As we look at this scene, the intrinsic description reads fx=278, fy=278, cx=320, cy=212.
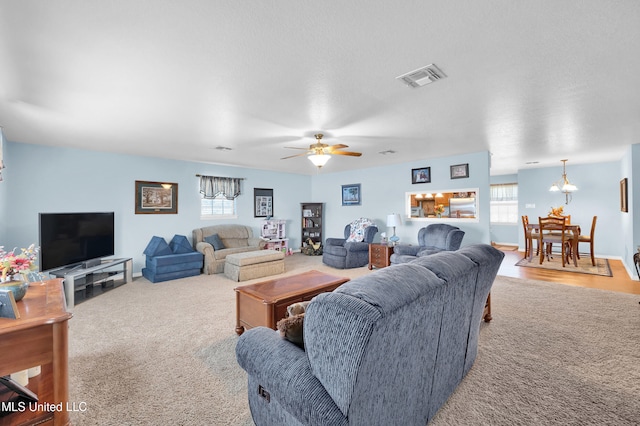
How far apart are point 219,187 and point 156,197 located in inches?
52.2

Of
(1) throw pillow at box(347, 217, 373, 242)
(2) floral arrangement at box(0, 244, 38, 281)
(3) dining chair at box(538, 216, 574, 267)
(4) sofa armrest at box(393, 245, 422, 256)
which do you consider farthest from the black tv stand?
(3) dining chair at box(538, 216, 574, 267)

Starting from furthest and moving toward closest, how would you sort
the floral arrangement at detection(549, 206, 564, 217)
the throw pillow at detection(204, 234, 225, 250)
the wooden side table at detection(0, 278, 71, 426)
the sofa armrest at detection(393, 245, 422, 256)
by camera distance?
the floral arrangement at detection(549, 206, 564, 217) < the throw pillow at detection(204, 234, 225, 250) < the sofa armrest at detection(393, 245, 422, 256) < the wooden side table at detection(0, 278, 71, 426)

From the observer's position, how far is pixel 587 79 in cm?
232

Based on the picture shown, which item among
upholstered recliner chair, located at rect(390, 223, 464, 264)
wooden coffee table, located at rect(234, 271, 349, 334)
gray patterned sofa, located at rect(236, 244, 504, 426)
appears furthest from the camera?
upholstered recliner chair, located at rect(390, 223, 464, 264)

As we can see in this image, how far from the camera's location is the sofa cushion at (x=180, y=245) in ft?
18.1

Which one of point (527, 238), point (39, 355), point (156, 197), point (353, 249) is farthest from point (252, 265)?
point (527, 238)

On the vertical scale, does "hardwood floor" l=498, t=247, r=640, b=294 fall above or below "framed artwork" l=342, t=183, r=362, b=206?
below

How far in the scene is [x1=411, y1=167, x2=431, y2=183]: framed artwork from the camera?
238 inches

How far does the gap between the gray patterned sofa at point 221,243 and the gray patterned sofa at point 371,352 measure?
4.25m

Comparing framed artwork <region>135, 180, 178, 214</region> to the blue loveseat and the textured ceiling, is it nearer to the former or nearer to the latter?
the blue loveseat

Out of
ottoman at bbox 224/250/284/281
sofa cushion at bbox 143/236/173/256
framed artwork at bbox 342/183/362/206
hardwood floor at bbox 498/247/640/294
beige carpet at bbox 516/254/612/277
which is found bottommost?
hardwood floor at bbox 498/247/640/294

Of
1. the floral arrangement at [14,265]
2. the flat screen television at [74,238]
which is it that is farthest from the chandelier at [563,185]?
the flat screen television at [74,238]

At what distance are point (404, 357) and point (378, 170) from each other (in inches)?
240

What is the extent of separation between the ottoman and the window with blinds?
755 cm
